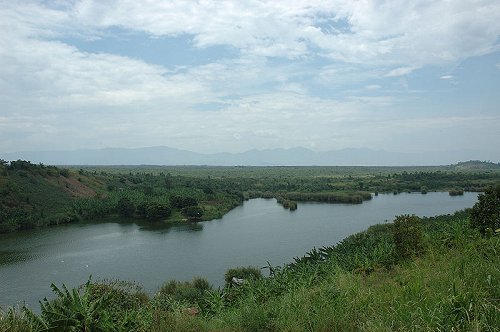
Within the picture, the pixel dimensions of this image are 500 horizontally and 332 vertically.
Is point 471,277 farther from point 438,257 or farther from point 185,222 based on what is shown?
point 185,222

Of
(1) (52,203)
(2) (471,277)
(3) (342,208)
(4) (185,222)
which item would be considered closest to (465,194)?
(3) (342,208)

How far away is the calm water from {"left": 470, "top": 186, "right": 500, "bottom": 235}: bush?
57.3 feet

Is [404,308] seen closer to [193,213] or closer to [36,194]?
[193,213]

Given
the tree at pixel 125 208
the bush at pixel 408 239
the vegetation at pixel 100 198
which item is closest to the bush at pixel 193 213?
the vegetation at pixel 100 198

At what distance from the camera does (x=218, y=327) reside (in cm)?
723

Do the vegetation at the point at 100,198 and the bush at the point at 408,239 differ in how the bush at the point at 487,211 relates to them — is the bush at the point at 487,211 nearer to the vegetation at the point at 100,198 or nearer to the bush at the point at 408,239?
the bush at the point at 408,239

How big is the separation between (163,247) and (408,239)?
105 ft

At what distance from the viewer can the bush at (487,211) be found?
13.3 meters

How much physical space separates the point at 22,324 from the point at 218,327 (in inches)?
131

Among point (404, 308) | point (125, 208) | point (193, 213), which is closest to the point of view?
point (404, 308)

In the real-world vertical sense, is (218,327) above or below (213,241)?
above

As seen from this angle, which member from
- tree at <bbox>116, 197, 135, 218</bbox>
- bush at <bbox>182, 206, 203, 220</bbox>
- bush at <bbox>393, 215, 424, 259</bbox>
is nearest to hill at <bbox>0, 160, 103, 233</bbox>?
tree at <bbox>116, 197, 135, 218</bbox>

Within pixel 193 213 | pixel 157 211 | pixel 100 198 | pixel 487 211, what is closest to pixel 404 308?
pixel 487 211

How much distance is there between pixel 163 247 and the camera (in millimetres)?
40938
